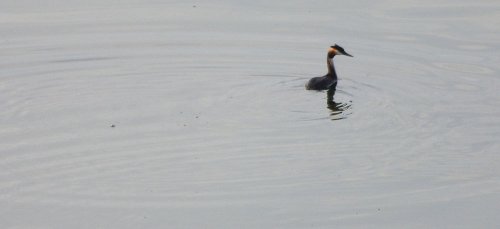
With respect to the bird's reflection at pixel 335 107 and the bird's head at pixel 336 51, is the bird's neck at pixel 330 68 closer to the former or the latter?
the bird's head at pixel 336 51

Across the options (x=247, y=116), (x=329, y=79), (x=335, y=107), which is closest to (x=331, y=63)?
(x=329, y=79)

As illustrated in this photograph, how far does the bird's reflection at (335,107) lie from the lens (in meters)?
15.0

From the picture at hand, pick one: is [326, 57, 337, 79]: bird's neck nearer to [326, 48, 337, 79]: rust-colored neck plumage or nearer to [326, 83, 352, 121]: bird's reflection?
[326, 48, 337, 79]: rust-colored neck plumage

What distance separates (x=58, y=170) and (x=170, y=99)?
10.9ft

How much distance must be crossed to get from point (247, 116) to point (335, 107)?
5.01 ft

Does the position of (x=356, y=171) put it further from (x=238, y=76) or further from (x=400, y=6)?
(x=400, y=6)

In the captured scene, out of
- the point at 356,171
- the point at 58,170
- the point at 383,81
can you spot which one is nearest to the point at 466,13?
the point at 383,81

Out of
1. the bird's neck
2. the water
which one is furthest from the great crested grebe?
the water

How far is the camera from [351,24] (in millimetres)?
20719

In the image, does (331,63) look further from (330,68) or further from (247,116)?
(247,116)

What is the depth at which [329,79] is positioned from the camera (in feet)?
55.9

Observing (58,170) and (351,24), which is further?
(351,24)

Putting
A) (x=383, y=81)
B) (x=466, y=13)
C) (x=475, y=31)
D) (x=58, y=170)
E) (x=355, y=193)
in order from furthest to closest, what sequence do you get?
(x=466, y=13)
(x=475, y=31)
(x=383, y=81)
(x=58, y=170)
(x=355, y=193)

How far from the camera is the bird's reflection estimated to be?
14979 millimetres
